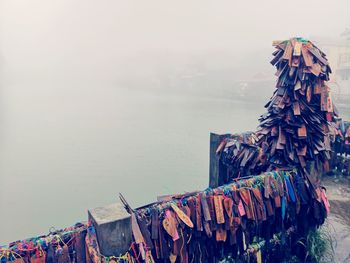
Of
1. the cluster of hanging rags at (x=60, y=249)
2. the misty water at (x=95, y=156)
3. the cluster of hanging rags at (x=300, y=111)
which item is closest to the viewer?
the cluster of hanging rags at (x=60, y=249)

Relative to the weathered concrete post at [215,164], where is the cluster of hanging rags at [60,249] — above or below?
below

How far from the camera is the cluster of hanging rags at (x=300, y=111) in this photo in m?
5.66

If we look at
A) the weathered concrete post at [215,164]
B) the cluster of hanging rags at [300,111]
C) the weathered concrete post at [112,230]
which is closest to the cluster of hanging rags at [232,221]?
the weathered concrete post at [112,230]

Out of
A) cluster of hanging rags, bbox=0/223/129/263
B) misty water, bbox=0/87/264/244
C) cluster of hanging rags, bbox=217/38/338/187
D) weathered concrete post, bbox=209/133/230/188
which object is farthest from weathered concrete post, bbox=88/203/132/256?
misty water, bbox=0/87/264/244

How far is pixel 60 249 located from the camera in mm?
3758

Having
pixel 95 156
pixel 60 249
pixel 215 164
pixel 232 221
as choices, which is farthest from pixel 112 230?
pixel 95 156

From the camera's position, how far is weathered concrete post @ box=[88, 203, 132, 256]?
379 cm

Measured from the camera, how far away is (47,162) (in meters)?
39.8

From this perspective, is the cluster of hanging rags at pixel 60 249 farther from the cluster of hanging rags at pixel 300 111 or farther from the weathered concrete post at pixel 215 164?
the weathered concrete post at pixel 215 164

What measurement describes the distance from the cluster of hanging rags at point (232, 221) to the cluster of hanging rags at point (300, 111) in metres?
0.47

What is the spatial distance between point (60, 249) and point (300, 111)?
4569 mm

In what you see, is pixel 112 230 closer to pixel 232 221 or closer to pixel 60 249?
pixel 60 249

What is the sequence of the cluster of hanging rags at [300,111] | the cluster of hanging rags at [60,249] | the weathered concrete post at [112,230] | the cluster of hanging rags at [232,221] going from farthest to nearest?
the cluster of hanging rags at [300,111] → the cluster of hanging rags at [232,221] → the weathered concrete post at [112,230] → the cluster of hanging rags at [60,249]

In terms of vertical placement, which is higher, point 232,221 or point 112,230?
point 112,230
